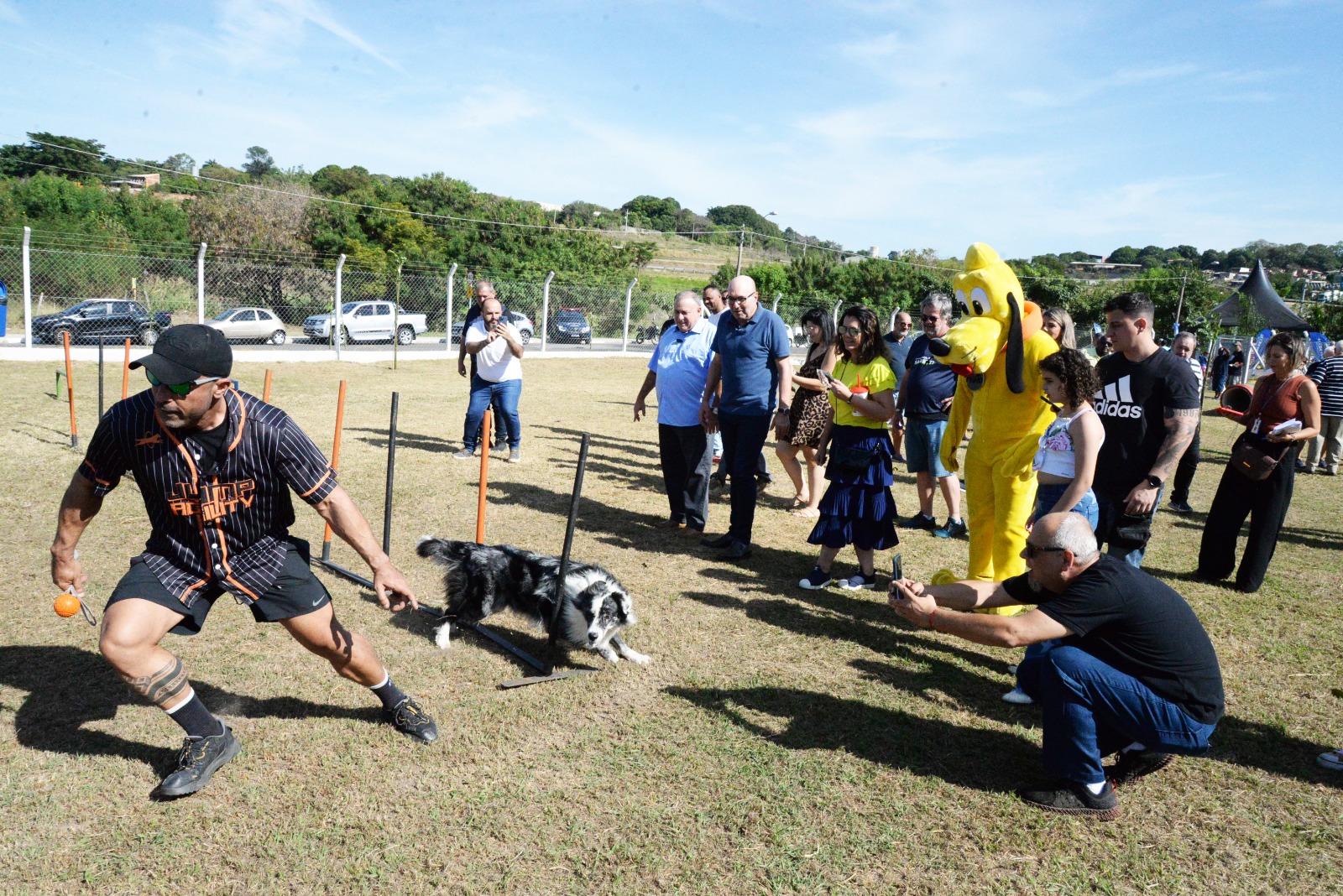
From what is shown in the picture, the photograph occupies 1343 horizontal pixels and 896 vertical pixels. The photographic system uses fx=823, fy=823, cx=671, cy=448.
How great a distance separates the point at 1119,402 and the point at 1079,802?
93.2 inches

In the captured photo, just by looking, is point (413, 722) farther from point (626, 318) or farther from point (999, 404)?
point (626, 318)

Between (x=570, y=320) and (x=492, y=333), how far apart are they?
735 inches

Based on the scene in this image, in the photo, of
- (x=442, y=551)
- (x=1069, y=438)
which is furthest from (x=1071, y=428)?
(x=442, y=551)

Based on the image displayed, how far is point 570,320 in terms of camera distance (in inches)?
1061

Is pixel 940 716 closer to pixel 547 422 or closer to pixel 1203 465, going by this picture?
pixel 547 422

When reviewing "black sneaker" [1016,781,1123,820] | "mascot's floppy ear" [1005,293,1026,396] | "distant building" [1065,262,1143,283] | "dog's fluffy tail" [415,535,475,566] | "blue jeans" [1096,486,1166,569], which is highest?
"distant building" [1065,262,1143,283]

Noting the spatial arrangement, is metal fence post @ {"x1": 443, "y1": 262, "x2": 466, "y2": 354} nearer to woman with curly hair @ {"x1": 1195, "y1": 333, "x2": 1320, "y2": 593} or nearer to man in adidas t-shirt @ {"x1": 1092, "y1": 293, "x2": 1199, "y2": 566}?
woman with curly hair @ {"x1": 1195, "y1": 333, "x2": 1320, "y2": 593}

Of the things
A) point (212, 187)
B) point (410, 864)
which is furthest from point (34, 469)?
point (212, 187)

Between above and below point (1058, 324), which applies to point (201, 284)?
below

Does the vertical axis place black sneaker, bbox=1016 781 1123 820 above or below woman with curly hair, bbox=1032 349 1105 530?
below

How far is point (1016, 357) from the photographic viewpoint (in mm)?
4270

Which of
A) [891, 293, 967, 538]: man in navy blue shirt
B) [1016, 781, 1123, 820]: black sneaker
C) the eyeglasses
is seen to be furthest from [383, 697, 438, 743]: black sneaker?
[891, 293, 967, 538]: man in navy blue shirt

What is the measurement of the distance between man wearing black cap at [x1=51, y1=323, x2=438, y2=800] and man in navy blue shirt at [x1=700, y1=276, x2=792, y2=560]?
128 inches

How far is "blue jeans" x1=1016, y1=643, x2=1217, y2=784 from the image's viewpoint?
10.3 ft
